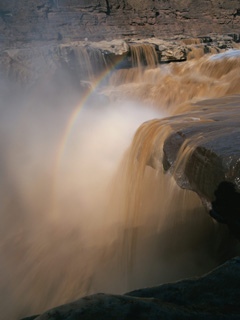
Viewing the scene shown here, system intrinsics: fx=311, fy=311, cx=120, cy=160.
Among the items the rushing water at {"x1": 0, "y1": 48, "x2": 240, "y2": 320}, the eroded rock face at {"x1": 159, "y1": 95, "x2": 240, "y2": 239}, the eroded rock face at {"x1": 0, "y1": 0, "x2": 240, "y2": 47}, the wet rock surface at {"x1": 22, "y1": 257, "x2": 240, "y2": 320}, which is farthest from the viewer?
the eroded rock face at {"x1": 0, "y1": 0, "x2": 240, "y2": 47}

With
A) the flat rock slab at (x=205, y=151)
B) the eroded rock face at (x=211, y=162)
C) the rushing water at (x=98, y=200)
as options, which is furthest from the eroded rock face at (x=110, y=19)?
the eroded rock face at (x=211, y=162)

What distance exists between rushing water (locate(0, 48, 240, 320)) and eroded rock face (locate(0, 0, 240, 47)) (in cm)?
439

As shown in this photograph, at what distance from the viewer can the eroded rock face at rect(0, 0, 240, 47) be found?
1253 centimetres

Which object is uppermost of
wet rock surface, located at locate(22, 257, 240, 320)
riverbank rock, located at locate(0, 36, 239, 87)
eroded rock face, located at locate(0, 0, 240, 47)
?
eroded rock face, located at locate(0, 0, 240, 47)

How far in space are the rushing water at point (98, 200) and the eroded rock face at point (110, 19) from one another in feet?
14.4

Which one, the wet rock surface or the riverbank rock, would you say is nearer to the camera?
the wet rock surface

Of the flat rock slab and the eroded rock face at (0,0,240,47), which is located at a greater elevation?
the eroded rock face at (0,0,240,47)

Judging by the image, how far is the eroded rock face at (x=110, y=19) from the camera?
12531 millimetres

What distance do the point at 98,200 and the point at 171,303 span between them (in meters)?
4.28

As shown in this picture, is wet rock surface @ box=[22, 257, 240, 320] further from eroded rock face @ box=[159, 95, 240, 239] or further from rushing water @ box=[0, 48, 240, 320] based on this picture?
rushing water @ box=[0, 48, 240, 320]

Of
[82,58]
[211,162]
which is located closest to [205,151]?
[211,162]

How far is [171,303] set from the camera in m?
1.32

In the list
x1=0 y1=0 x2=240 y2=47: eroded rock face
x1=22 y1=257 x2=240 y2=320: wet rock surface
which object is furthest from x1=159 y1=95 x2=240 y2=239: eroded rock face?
x1=0 y1=0 x2=240 y2=47: eroded rock face

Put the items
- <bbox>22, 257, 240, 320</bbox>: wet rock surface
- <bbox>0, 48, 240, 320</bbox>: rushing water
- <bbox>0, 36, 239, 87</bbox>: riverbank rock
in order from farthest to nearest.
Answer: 1. <bbox>0, 36, 239, 87</bbox>: riverbank rock
2. <bbox>0, 48, 240, 320</bbox>: rushing water
3. <bbox>22, 257, 240, 320</bbox>: wet rock surface
